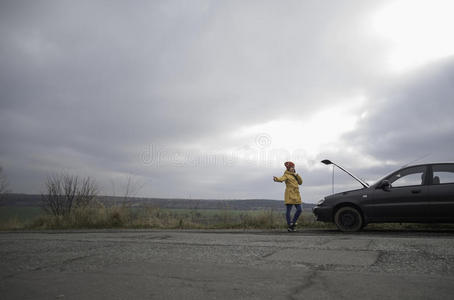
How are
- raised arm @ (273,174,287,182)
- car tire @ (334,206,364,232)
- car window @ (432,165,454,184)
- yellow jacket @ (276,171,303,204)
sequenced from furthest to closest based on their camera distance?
1. yellow jacket @ (276,171,303,204)
2. raised arm @ (273,174,287,182)
3. car tire @ (334,206,364,232)
4. car window @ (432,165,454,184)

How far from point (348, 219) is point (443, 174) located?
253 cm

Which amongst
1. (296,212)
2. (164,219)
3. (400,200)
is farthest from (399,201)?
(164,219)

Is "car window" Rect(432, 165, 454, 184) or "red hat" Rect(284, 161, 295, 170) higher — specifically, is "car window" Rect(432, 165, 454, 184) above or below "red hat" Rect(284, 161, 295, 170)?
below

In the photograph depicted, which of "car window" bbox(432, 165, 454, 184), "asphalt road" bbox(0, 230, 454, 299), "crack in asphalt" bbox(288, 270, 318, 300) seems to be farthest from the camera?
"car window" bbox(432, 165, 454, 184)

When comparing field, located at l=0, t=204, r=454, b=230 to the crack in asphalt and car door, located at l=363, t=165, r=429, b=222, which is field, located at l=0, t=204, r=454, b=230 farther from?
the crack in asphalt

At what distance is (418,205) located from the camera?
27.3 ft

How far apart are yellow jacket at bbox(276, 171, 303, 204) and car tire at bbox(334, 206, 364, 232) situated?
3.87 ft

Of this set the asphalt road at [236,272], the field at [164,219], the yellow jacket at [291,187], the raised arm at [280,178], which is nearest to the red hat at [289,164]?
the yellow jacket at [291,187]

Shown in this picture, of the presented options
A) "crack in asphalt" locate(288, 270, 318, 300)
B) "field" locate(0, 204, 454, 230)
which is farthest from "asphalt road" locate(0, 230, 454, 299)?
"field" locate(0, 204, 454, 230)

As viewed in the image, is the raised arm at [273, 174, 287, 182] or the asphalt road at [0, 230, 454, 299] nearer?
the asphalt road at [0, 230, 454, 299]

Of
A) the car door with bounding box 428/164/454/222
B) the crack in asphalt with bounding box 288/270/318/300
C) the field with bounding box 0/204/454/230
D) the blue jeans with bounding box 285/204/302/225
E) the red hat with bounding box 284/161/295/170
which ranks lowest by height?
the field with bounding box 0/204/454/230

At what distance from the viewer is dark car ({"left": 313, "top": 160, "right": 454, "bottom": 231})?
814cm

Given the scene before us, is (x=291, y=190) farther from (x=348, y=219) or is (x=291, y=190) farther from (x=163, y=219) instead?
(x=163, y=219)

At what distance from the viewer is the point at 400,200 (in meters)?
8.54
